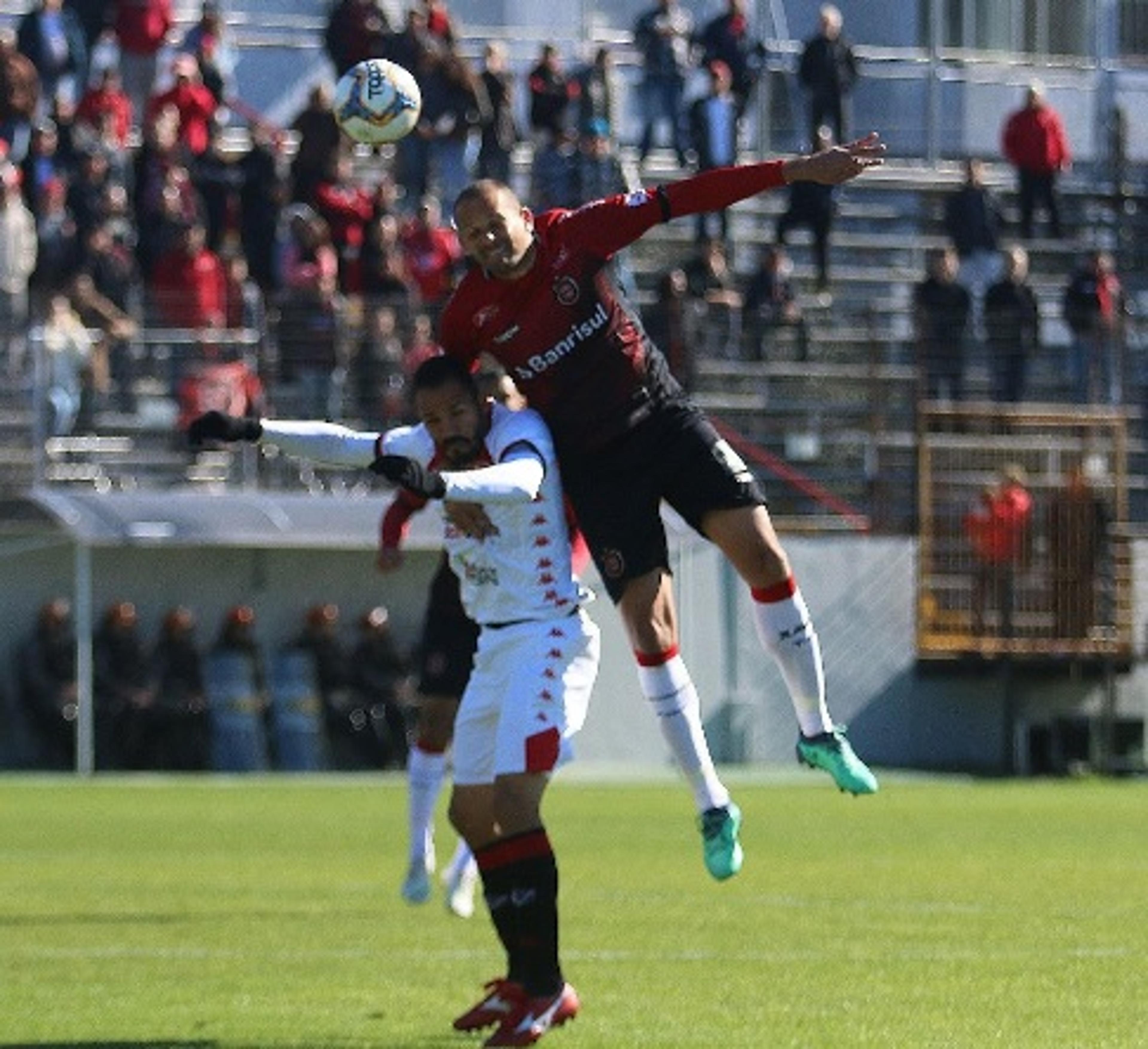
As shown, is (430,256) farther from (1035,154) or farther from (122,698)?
(1035,154)

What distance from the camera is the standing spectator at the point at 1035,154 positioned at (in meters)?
32.2

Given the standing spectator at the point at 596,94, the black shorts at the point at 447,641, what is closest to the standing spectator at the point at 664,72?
the standing spectator at the point at 596,94

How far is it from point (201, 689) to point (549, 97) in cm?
678

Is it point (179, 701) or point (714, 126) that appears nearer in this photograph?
point (179, 701)

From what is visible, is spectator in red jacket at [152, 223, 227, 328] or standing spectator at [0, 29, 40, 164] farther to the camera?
standing spectator at [0, 29, 40, 164]

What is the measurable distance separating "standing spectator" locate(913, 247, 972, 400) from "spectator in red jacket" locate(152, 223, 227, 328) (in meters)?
6.54

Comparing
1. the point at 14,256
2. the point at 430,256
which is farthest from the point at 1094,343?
the point at 14,256

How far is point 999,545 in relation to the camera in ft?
95.7

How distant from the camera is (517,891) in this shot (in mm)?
9633

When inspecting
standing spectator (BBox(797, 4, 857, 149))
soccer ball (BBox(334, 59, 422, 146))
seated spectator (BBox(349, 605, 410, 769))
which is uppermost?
soccer ball (BBox(334, 59, 422, 146))

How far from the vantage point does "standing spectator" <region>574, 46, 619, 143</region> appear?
30.1 m

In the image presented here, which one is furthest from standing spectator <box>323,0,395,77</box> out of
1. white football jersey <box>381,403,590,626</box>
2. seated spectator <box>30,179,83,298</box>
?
white football jersey <box>381,403,590,626</box>

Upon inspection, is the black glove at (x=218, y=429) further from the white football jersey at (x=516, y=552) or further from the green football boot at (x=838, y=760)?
the green football boot at (x=838, y=760)

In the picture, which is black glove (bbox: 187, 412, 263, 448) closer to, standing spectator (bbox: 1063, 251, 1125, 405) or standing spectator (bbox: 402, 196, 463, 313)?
standing spectator (bbox: 402, 196, 463, 313)
